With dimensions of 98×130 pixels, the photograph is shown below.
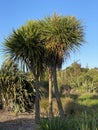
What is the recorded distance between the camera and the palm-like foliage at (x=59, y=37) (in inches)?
457

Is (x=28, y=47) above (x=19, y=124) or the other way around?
above

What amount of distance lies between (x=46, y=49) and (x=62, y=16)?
1.27m

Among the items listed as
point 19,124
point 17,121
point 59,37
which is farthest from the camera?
point 17,121

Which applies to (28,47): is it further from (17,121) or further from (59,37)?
(17,121)

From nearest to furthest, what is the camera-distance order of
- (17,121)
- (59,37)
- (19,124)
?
(59,37), (19,124), (17,121)

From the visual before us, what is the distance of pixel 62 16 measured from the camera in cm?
1202

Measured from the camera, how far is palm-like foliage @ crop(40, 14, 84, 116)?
11609 mm

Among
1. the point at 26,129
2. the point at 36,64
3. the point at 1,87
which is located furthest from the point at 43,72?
the point at 1,87

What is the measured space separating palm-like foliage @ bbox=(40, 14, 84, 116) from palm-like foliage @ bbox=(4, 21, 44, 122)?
0.90 feet

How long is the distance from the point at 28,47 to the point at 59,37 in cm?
107


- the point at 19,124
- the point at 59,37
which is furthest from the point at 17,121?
the point at 59,37

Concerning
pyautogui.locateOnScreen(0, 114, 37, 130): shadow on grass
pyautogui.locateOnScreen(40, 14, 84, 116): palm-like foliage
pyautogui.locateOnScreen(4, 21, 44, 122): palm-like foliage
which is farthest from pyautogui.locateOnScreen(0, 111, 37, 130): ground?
pyautogui.locateOnScreen(40, 14, 84, 116): palm-like foliage

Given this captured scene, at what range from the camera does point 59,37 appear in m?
11.7

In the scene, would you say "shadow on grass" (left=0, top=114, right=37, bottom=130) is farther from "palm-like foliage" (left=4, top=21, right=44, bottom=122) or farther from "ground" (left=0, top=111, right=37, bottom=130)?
"palm-like foliage" (left=4, top=21, right=44, bottom=122)
